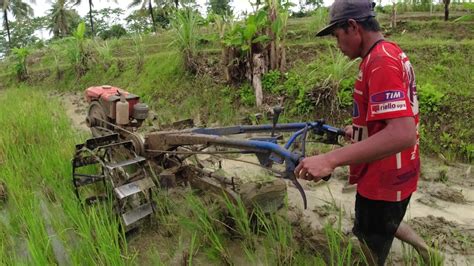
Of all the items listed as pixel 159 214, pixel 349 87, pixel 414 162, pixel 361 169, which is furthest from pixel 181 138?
pixel 349 87

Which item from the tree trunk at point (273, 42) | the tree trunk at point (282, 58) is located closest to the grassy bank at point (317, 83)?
the tree trunk at point (282, 58)

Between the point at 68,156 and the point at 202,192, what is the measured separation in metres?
1.77

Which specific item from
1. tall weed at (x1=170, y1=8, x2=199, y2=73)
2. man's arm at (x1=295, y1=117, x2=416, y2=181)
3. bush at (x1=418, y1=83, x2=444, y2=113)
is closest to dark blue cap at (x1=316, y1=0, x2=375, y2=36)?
man's arm at (x1=295, y1=117, x2=416, y2=181)

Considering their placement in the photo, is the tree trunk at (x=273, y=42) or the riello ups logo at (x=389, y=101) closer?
the riello ups logo at (x=389, y=101)

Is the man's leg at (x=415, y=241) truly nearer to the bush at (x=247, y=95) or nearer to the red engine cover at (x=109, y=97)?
the red engine cover at (x=109, y=97)

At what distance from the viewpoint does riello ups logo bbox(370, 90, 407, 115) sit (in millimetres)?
1549

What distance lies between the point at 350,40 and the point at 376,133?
1.63ft

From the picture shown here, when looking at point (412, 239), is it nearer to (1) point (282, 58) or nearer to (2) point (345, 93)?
(2) point (345, 93)

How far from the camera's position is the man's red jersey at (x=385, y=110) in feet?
5.15

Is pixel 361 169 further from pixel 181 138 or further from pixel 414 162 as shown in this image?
pixel 181 138

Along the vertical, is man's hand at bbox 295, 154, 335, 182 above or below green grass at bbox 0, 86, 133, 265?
above

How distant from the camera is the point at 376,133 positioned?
1578mm

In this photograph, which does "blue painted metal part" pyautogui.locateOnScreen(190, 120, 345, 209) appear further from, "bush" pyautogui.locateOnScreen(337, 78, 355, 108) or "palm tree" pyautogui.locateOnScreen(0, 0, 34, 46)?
"palm tree" pyautogui.locateOnScreen(0, 0, 34, 46)

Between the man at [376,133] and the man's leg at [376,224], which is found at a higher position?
the man at [376,133]
